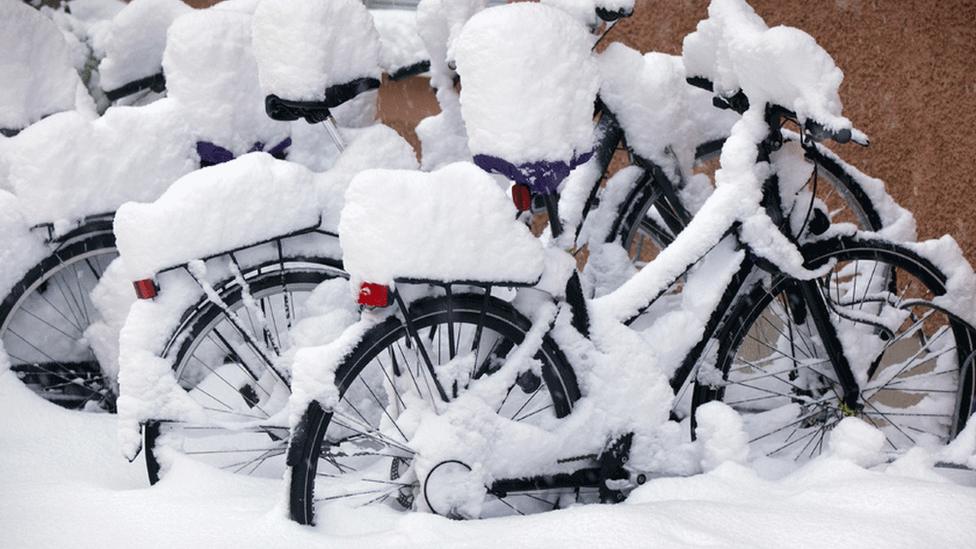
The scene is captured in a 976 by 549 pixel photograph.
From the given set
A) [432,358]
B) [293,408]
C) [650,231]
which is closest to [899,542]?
[432,358]

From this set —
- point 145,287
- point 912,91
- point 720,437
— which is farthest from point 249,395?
point 912,91

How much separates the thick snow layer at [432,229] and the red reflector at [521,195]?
20 centimetres

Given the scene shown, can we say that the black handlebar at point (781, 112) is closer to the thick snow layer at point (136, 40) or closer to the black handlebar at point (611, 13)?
the black handlebar at point (611, 13)

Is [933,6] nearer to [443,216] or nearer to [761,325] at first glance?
[761,325]

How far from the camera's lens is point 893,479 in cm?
308

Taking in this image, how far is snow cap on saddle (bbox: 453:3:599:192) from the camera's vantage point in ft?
9.50

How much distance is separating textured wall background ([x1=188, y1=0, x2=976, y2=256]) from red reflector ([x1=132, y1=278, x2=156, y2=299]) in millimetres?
3102

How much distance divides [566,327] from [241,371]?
133 centimetres

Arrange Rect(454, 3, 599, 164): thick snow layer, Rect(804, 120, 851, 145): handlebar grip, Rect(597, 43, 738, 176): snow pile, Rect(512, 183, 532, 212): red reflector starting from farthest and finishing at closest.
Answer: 1. Rect(597, 43, 738, 176): snow pile
2. Rect(512, 183, 532, 212): red reflector
3. Rect(804, 120, 851, 145): handlebar grip
4. Rect(454, 3, 599, 164): thick snow layer

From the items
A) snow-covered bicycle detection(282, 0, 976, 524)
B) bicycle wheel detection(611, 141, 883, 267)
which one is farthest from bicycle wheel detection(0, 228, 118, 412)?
bicycle wheel detection(611, 141, 883, 267)

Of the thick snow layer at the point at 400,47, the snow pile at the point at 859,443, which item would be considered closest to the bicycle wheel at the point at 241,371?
the thick snow layer at the point at 400,47

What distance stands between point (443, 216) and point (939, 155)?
8.76 ft

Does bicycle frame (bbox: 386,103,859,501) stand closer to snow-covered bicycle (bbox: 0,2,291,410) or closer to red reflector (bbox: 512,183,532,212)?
red reflector (bbox: 512,183,532,212)

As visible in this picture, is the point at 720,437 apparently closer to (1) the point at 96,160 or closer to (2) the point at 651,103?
(2) the point at 651,103
